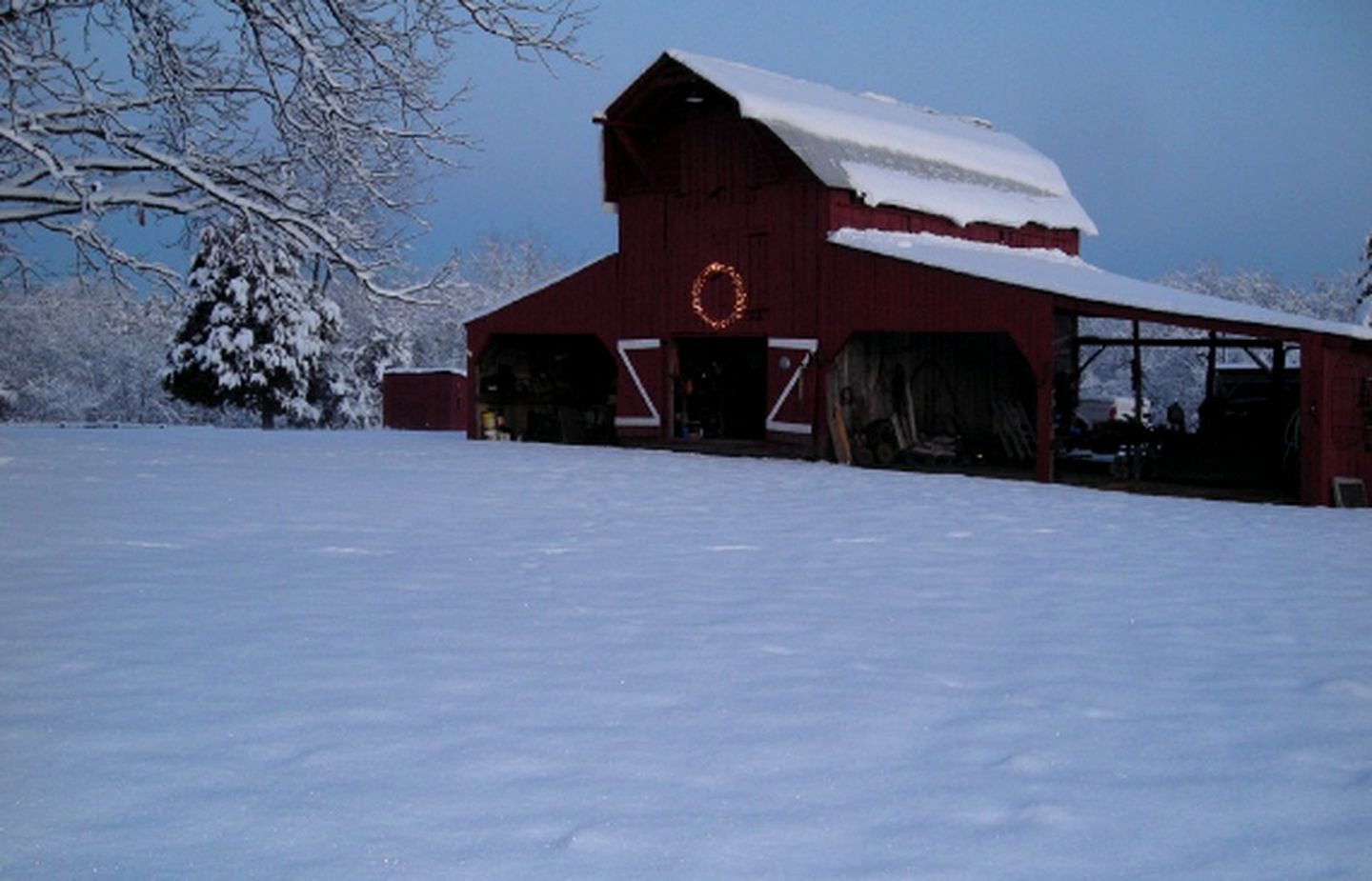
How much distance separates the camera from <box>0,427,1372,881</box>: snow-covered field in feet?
13.2

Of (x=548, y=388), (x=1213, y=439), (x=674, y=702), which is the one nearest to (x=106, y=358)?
(x=548, y=388)

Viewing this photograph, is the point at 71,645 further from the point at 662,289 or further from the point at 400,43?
the point at 662,289

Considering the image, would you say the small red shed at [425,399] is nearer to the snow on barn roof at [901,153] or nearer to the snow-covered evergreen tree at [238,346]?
the snow-covered evergreen tree at [238,346]


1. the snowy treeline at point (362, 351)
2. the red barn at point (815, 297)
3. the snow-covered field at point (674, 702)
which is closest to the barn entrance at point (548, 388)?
the red barn at point (815, 297)

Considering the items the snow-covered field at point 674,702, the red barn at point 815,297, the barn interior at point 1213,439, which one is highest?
the red barn at point 815,297

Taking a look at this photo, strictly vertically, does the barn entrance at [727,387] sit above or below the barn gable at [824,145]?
Result: below

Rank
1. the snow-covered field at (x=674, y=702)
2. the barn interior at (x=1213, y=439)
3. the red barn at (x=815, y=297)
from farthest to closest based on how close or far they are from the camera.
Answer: the red barn at (x=815, y=297) < the barn interior at (x=1213, y=439) < the snow-covered field at (x=674, y=702)

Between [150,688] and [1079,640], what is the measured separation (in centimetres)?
470

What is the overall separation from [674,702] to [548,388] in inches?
837

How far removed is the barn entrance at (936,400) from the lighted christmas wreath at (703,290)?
1927 millimetres

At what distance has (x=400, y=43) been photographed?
29.9 feet

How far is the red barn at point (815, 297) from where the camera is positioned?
19172 mm

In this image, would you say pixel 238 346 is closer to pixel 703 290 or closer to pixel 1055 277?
pixel 703 290

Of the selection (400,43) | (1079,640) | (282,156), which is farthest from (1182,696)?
(282,156)
